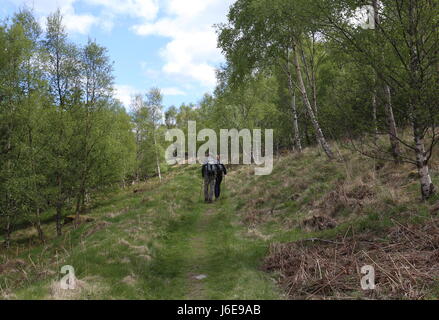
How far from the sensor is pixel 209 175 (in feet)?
61.8

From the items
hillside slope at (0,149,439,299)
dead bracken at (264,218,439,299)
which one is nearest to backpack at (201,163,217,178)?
hillside slope at (0,149,439,299)

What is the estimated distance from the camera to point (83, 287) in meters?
6.16

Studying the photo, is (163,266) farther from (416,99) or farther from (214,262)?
(416,99)

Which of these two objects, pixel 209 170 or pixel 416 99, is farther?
pixel 209 170

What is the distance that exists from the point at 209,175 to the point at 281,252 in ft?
36.5

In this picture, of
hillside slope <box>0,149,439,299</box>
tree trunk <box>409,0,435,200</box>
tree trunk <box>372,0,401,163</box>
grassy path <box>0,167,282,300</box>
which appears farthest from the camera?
tree trunk <box>372,0,401,163</box>

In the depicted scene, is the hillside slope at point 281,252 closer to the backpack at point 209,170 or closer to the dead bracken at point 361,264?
the dead bracken at point 361,264

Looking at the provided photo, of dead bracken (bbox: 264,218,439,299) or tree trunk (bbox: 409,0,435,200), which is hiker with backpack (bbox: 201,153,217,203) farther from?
tree trunk (bbox: 409,0,435,200)

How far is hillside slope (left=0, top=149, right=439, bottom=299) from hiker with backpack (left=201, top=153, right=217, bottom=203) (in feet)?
15.3

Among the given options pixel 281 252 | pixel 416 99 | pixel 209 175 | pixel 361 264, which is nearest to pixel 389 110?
pixel 416 99

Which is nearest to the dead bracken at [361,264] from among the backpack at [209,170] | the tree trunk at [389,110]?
the tree trunk at [389,110]

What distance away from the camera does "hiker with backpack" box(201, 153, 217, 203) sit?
18719mm
